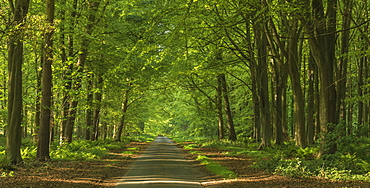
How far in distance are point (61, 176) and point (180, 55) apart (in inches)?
433

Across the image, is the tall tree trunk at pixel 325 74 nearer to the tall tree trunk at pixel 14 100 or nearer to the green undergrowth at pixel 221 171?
the green undergrowth at pixel 221 171

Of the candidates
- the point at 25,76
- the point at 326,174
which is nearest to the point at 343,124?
the point at 326,174

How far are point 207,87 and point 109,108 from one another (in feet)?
33.8

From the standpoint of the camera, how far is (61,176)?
1088 cm

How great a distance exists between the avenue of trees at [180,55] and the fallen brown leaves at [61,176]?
1.40 metres

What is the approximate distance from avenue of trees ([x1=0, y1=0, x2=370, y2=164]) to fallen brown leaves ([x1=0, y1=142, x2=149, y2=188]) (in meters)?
1.40

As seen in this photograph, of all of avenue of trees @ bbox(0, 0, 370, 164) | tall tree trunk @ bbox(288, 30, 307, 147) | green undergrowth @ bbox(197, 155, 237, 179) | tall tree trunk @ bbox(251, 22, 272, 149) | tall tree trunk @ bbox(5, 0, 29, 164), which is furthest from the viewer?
tall tree trunk @ bbox(251, 22, 272, 149)

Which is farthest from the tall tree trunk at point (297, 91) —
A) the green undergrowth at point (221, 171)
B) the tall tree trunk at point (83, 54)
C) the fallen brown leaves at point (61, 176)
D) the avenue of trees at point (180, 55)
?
the tall tree trunk at point (83, 54)

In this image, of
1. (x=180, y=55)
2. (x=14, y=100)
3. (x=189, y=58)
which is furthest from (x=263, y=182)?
(x=189, y=58)

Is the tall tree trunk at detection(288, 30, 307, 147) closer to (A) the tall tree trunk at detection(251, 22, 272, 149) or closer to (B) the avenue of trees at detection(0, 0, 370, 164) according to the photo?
(B) the avenue of trees at detection(0, 0, 370, 164)

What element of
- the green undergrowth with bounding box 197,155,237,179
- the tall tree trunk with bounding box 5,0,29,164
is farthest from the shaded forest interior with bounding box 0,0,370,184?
the green undergrowth with bounding box 197,155,237,179

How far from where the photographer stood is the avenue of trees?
12.9 m

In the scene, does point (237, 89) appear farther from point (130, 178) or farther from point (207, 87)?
point (130, 178)

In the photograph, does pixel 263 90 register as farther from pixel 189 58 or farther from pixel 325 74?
pixel 325 74
